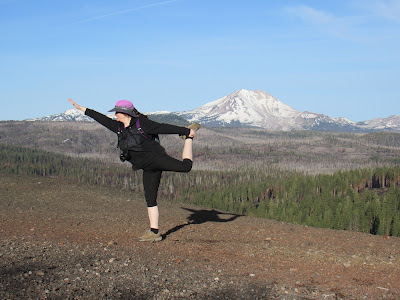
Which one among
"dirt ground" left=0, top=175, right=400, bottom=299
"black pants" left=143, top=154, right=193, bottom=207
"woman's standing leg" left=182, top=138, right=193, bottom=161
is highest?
"woman's standing leg" left=182, top=138, right=193, bottom=161

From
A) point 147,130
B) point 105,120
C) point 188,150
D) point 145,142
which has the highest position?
point 105,120

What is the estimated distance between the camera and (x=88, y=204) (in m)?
23.6

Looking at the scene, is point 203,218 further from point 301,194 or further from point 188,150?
point 301,194

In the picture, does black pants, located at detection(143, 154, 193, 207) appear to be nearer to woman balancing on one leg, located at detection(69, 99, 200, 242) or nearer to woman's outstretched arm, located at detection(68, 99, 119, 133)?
woman balancing on one leg, located at detection(69, 99, 200, 242)

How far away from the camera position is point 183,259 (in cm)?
1323

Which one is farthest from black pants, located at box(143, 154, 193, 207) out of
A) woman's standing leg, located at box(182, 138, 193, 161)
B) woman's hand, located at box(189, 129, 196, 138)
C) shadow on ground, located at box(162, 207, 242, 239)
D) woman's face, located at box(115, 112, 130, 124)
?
shadow on ground, located at box(162, 207, 242, 239)

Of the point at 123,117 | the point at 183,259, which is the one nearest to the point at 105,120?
the point at 123,117

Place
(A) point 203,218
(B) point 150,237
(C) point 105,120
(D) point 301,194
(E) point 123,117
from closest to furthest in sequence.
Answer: (E) point 123,117 < (C) point 105,120 < (B) point 150,237 < (A) point 203,218 < (D) point 301,194

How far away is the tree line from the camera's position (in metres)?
81.7

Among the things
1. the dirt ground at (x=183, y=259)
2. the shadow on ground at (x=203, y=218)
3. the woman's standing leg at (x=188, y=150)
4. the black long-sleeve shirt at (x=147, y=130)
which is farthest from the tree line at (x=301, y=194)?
the woman's standing leg at (x=188, y=150)

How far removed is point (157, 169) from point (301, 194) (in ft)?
408

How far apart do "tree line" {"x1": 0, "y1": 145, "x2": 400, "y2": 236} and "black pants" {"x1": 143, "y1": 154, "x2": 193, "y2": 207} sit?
19853mm

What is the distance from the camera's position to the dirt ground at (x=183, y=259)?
10.5 m

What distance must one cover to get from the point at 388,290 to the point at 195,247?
18.1ft
